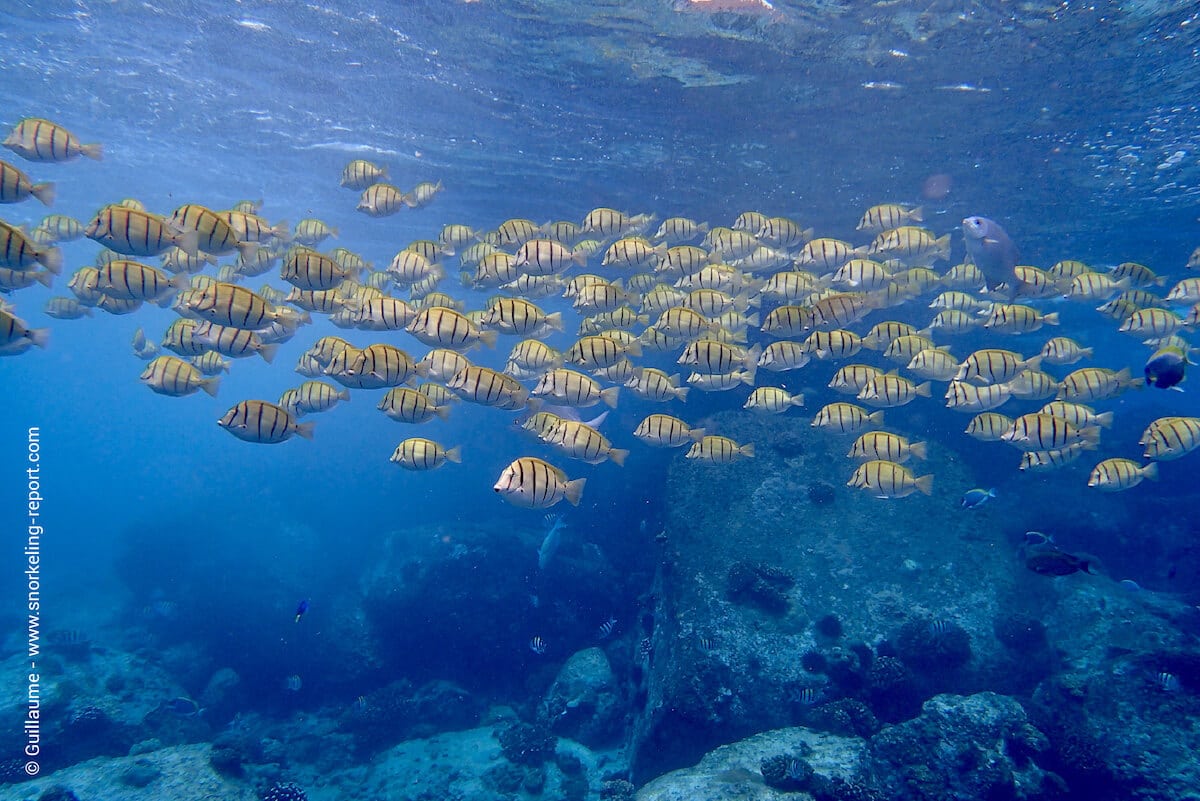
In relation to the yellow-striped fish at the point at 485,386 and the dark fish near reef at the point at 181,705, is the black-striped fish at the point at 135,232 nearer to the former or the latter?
the yellow-striped fish at the point at 485,386

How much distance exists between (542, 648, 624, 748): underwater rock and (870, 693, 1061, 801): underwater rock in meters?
6.75

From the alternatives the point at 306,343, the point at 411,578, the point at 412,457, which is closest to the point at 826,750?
the point at 412,457

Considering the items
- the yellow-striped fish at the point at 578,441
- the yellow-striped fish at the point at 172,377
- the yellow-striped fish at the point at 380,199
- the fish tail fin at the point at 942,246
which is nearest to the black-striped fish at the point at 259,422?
the yellow-striped fish at the point at 172,377

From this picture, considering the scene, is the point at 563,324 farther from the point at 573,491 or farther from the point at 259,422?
the point at 259,422

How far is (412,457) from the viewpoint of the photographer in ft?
22.3

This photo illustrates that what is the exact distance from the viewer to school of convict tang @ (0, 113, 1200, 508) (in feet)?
18.4

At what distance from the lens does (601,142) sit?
16.4m

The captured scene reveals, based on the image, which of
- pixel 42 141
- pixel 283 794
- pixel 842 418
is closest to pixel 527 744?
pixel 283 794

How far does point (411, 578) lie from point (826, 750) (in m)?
14.6

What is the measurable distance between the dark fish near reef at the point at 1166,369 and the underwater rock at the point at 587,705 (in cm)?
1201

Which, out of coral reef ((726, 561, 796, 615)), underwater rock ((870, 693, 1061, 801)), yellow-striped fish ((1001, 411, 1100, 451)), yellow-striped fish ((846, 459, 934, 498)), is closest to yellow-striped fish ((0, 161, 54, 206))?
yellow-striped fish ((846, 459, 934, 498))

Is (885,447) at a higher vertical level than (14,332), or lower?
lower

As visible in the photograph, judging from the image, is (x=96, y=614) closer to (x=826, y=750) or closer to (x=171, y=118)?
(x=171, y=118)

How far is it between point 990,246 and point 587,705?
40.6ft
